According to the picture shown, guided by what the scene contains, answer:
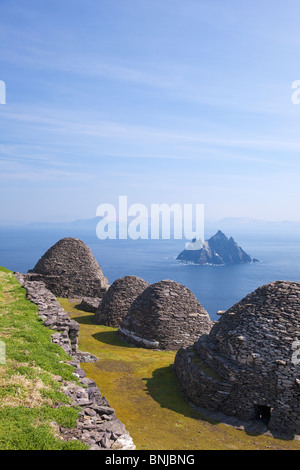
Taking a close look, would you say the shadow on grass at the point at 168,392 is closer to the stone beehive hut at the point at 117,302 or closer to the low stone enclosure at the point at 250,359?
the low stone enclosure at the point at 250,359

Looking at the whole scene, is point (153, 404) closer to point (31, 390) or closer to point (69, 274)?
point (31, 390)

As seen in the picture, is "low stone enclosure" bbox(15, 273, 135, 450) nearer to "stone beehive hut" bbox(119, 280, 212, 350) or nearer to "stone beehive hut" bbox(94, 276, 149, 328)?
"stone beehive hut" bbox(119, 280, 212, 350)

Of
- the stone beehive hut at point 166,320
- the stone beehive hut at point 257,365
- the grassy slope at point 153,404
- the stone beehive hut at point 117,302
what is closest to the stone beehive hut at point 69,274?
the stone beehive hut at point 117,302

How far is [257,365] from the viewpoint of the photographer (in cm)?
1328

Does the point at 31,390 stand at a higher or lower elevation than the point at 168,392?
higher

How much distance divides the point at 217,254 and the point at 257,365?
134 meters

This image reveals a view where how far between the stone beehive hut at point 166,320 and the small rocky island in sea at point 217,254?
391ft

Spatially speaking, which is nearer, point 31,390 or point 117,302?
point 31,390

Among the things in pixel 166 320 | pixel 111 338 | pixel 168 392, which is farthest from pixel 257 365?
pixel 111 338

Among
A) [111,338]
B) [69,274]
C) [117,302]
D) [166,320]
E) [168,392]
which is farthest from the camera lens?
[69,274]

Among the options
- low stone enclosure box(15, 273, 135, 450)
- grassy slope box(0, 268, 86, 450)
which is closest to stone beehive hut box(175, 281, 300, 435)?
low stone enclosure box(15, 273, 135, 450)

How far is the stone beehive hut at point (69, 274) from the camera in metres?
34.6
